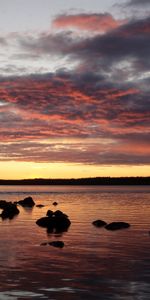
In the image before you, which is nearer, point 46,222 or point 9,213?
point 46,222

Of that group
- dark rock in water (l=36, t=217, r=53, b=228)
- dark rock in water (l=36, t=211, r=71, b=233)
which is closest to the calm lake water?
dark rock in water (l=36, t=211, r=71, b=233)

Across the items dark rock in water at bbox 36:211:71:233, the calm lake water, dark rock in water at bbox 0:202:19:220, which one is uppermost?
dark rock in water at bbox 0:202:19:220

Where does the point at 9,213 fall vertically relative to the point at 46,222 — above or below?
above

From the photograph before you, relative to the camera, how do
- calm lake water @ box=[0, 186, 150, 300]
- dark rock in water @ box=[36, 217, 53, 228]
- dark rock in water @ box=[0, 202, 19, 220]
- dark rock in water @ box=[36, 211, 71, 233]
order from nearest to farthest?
calm lake water @ box=[0, 186, 150, 300], dark rock in water @ box=[36, 211, 71, 233], dark rock in water @ box=[36, 217, 53, 228], dark rock in water @ box=[0, 202, 19, 220]

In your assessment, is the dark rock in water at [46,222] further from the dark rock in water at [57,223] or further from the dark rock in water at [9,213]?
the dark rock in water at [9,213]

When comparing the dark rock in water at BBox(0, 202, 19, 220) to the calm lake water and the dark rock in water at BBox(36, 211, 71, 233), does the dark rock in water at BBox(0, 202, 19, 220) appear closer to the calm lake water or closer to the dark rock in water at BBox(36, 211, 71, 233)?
the dark rock in water at BBox(36, 211, 71, 233)

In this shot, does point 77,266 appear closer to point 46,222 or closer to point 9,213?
point 46,222

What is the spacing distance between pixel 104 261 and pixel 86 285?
652cm

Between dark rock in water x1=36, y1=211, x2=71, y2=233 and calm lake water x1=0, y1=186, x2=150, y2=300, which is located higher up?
dark rock in water x1=36, y1=211, x2=71, y2=233

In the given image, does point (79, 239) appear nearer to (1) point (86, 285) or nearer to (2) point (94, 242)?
(2) point (94, 242)

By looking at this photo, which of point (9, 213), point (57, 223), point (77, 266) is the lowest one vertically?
point (77, 266)

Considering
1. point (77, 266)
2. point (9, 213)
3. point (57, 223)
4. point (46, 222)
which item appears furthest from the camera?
point (9, 213)

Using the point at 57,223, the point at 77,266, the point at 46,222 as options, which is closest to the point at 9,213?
the point at 46,222

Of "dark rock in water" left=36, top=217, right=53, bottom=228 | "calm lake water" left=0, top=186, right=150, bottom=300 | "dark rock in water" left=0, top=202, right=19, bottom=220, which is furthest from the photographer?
"dark rock in water" left=0, top=202, right=19, bottom=220
